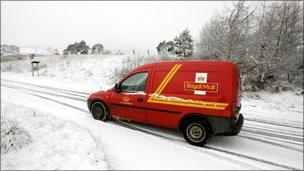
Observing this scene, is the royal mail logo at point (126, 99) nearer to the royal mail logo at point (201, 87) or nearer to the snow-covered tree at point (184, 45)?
the royal mail logo at point (201, 87)

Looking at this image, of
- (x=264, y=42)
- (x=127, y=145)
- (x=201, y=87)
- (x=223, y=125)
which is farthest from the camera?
(x=264, y=42)

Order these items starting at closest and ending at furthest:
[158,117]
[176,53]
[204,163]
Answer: [204,163] < [158,117] < [176,53]

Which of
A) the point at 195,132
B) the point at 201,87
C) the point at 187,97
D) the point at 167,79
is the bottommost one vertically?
the point at 195,132

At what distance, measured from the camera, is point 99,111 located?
9039mm

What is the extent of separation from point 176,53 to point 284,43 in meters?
8.93

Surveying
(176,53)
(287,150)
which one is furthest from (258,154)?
(176,53)

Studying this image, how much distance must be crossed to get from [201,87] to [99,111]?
3680mm

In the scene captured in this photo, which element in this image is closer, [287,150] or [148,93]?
[287,150]

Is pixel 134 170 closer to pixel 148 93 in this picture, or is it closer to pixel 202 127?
pixel 202 127

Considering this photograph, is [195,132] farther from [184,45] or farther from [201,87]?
[184,45]

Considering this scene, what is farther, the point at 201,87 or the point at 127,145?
the point at 201,87

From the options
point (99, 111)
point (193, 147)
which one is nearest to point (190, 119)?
point (193, 147)

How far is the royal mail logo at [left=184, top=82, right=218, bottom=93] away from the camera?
6.78m

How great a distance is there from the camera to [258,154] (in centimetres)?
656
